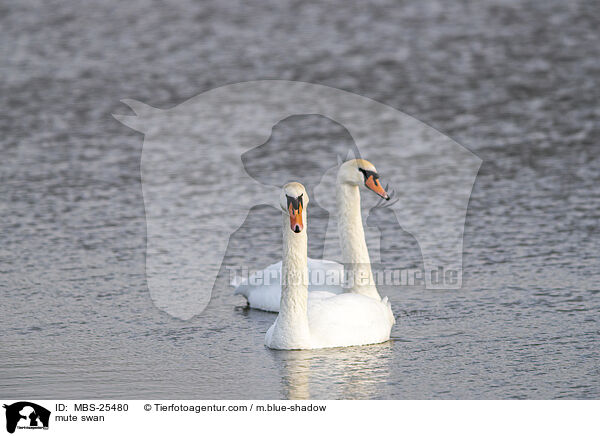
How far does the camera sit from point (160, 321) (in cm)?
1105

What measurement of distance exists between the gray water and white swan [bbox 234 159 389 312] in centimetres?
29

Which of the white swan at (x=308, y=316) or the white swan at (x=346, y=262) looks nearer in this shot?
the white swan at (x=308, y=316)

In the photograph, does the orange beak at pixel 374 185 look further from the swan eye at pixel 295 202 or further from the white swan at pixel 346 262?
the swan eye at pixel 295 202

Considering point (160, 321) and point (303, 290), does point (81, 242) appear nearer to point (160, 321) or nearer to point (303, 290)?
point (160, 321)

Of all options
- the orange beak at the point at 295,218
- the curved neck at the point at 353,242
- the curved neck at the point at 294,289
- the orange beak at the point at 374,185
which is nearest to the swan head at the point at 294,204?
the orange beak at the point at 295,218

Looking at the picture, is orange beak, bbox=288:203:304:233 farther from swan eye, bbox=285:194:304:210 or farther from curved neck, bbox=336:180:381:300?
curved neck, bbox=336:180:381:300

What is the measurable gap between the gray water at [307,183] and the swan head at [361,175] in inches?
51.7

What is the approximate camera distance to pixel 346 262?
1102cm

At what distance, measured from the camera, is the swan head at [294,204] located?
9523 millimetres
